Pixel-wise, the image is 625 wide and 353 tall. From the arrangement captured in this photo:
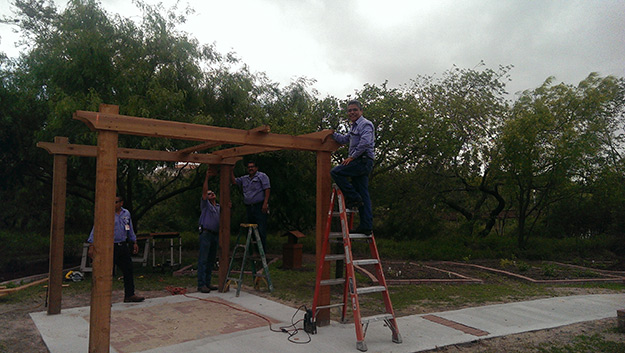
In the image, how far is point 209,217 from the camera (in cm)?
766

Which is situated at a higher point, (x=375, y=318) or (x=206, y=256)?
(x=206, y=256)

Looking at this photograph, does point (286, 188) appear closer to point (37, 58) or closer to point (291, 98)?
point (291, 98)

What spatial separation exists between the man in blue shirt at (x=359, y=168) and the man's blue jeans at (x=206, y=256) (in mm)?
3326

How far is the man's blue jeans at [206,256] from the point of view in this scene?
7.44 metres

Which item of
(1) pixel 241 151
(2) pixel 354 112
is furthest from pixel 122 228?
(2) pixel 354 112

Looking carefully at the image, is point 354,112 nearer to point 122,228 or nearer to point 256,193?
point 256,193

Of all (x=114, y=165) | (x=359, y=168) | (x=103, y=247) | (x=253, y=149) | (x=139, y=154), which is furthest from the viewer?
(x=139, y=154)

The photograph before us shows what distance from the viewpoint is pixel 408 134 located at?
12.5m

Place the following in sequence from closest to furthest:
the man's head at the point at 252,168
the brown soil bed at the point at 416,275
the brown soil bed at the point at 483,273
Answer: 1. the man's head at the point at 252,168
2. the brown soil bed at the point at 416,275
3. the brown soil bed at the point at 483,273

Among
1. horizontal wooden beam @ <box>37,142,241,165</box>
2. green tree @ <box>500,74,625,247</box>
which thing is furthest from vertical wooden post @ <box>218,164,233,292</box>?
green tree @ <box>500,74,625,247</box>

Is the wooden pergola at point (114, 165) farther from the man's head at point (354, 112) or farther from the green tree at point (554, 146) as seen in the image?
the green tree at point (554, 146)

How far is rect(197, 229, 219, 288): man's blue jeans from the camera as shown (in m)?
7.44

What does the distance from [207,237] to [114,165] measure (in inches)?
150

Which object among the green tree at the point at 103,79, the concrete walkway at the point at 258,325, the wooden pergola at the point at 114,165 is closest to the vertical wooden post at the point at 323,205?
the wooden pergola at the point at 114,165
